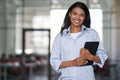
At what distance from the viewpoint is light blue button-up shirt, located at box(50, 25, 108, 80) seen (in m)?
2.15

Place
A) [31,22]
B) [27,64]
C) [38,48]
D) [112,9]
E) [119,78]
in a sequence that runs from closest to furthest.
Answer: [119,78]
[112,9]
[27,64]
[31,22]
[38,48]

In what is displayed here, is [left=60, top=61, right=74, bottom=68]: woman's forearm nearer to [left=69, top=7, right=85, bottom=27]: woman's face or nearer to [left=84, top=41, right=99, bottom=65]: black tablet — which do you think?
[left=84, top=41, right=99, bottom=65]: black tablet

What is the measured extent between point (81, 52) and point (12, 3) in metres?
16.0

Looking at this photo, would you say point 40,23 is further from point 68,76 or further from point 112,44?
point 68,76

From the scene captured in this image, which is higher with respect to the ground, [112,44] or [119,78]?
[112,44]

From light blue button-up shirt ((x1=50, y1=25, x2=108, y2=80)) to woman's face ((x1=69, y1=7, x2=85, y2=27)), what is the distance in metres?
0.05

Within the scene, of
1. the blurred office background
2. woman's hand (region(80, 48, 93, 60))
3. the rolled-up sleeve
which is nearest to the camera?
woman's hand (region(80, 48, 93, 60))

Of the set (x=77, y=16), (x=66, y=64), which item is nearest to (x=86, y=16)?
(x=77, y=16)

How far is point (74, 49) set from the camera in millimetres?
2186

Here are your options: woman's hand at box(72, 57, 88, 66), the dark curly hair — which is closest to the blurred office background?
the dark curly hair

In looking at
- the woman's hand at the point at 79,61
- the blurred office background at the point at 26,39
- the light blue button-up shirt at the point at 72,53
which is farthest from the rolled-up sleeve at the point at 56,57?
the blurred office background at the point at 26,39

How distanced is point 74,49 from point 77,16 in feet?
0.63

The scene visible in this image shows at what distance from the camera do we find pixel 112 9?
51.6 feet

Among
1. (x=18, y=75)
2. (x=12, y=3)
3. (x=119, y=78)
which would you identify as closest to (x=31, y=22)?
(x=12, y=3)
